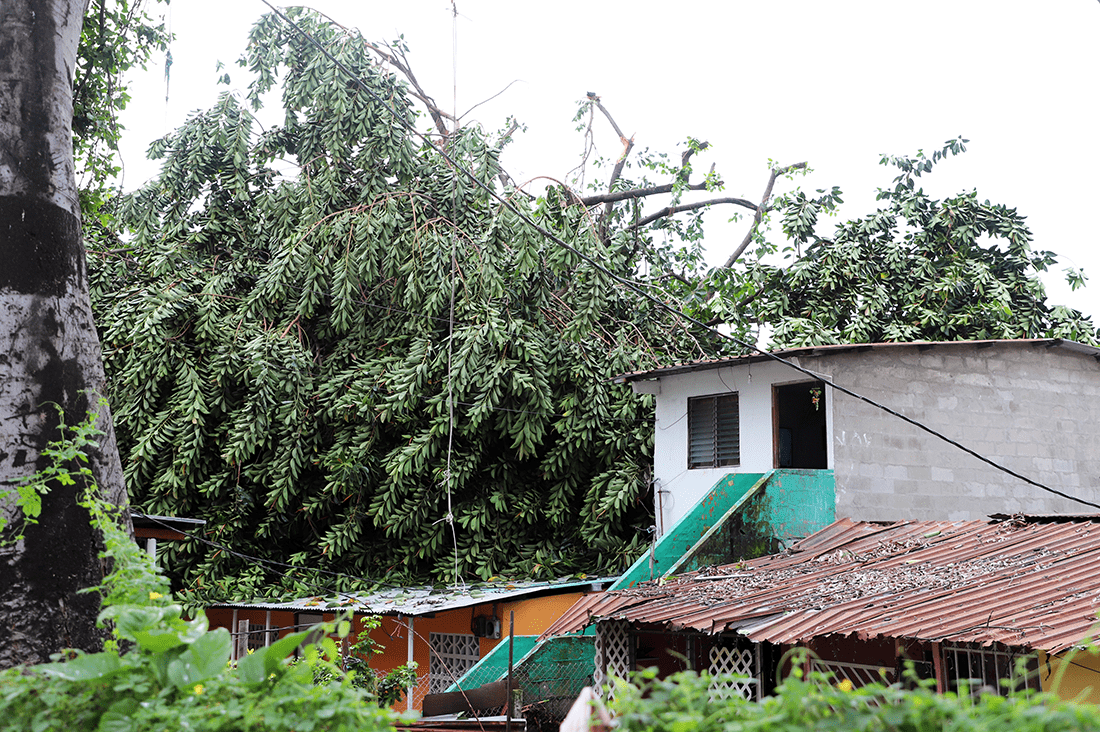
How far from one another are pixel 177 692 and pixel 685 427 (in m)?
10.1

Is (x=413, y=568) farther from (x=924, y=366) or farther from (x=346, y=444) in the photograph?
(x=924, y=366)

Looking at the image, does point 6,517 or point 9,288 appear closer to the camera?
point 6,517

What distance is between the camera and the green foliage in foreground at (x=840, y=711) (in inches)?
87.6

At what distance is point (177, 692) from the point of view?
120 inches

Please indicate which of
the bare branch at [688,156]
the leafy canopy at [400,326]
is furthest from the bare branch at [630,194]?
the leafy canopy at [400,326]

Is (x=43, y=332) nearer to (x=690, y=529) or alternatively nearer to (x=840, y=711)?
(x=840, y=711)

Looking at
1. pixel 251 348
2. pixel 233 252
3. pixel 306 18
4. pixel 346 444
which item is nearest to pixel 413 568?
pixel 346 444

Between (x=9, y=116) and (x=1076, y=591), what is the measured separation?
25.4 ft

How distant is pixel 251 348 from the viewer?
529 inches

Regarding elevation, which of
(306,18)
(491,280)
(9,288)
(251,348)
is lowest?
(9,288)

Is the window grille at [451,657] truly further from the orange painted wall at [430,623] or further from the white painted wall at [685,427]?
the white painted wall at [685,427]

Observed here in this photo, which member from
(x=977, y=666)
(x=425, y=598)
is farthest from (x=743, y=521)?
(x=425, y=598)

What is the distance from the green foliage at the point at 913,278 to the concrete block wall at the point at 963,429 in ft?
7.92

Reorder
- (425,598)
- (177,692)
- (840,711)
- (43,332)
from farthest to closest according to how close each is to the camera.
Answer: (425,598), (43,332), (177,692), (840,711)
